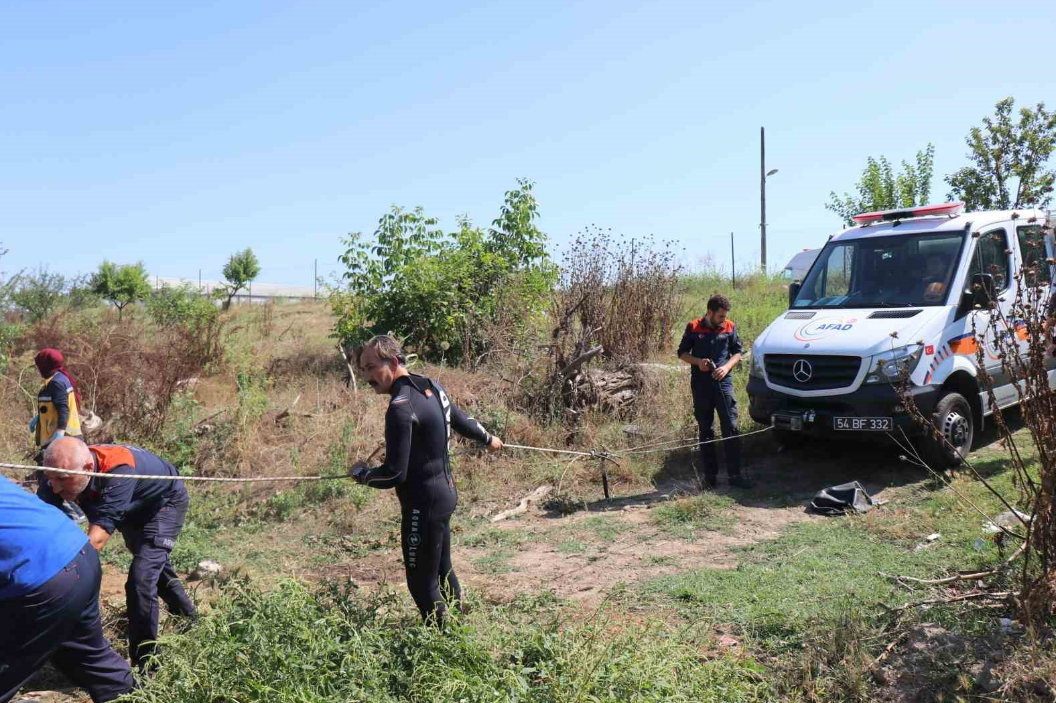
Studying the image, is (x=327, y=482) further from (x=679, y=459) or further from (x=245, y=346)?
(x=245, y=346)

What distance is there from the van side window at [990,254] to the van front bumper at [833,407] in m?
1.43

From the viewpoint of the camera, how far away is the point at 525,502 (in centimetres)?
801

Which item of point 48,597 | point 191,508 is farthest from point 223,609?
point 191,508

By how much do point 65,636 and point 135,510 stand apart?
130 centimetres

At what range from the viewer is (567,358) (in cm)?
1041

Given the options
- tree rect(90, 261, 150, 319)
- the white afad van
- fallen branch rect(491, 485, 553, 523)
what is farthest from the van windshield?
tree rect(90, 261, 150, 319)

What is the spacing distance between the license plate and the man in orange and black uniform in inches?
37.2

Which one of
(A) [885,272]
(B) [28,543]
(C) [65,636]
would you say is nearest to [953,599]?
(C) [65,636]

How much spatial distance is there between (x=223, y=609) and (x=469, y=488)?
14.4 feet

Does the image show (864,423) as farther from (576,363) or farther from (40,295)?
(40,295)

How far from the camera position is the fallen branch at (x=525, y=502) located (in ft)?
25.3

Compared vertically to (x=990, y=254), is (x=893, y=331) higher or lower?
lower

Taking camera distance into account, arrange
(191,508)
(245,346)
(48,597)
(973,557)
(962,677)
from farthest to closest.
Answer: (245,346)
(191,508)
(973,557)
(962,677)
(48,597)

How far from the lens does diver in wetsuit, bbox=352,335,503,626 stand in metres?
4.23
